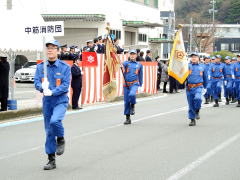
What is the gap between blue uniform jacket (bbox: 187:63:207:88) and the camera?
1512 cm

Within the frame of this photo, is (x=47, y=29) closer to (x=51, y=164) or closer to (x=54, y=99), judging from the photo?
(x=54, y=99)

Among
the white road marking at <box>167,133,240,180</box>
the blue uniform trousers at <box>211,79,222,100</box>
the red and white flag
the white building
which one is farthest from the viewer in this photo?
the white building

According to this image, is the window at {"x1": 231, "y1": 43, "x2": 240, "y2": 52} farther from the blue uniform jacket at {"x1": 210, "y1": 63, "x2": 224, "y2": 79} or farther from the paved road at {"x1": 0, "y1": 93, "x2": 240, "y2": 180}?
the paved road at {"x1": 0, "y1": 93, "x2": 240, "y2": 180}

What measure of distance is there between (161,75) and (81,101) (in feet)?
35.1

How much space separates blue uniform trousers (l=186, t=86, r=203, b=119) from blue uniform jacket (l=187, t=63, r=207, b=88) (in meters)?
0.21

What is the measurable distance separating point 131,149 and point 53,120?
255 cm

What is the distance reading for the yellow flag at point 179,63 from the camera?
602 inches

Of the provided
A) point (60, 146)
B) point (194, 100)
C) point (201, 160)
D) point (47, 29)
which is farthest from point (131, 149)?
point (194, 100)

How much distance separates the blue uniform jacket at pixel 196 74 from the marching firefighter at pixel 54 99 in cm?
706

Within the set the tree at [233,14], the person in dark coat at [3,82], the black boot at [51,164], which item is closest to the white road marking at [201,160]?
the black boot at [51,164]

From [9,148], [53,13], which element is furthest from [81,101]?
[53,13]

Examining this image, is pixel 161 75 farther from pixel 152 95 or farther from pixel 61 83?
pixel 61 83

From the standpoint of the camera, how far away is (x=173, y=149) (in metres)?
10.4

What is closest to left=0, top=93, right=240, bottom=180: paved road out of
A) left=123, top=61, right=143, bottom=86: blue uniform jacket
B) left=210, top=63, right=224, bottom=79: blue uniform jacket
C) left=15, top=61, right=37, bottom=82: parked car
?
left=123, top=61, right=143, bottom=86: blue uniform jacket
